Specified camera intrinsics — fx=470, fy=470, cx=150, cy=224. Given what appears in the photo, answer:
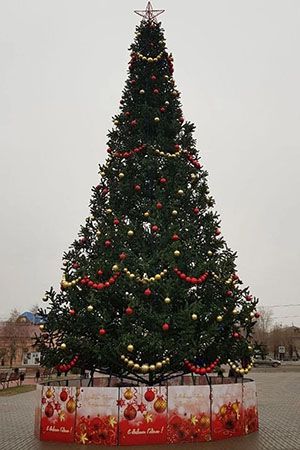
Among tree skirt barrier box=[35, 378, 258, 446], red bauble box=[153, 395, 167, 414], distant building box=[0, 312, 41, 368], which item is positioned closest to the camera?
tree skirt barrier box=[35, 378, 258, 446]

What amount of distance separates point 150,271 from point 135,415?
130 inches

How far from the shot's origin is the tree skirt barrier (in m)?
10.5

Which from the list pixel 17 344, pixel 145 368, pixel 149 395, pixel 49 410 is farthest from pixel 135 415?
pixel 17 344

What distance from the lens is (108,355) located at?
36.3 ft

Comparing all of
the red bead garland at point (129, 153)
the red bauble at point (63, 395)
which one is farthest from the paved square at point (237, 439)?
the red bead garland at point (129, 153)

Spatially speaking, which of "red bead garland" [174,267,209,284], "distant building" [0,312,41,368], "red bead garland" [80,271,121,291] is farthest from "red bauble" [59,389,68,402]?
"distant building" [0,312,41,368]

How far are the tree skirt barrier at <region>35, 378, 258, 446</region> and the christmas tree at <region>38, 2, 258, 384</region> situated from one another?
1.97ft

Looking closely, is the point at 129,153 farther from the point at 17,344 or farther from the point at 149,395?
the point at 17,344

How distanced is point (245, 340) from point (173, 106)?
718cm

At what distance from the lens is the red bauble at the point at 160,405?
35.0 ft

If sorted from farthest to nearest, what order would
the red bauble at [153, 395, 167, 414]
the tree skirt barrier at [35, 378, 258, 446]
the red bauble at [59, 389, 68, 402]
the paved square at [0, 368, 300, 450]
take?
the red bauble at [59, 389, 68, 402], the red bauble at [153, 395, 167, 414], the tree skirt barrier at [35, 378, 258, 446], the paved square at [0, 368, 300, 450]

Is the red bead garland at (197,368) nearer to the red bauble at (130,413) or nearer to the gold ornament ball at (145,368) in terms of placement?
the gold ornament ball at (145,368)

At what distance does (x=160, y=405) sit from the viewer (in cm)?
1068

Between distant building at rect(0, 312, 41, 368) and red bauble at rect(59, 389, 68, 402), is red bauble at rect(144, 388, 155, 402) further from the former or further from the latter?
distant building at rect(0, 312, 41, 368)
